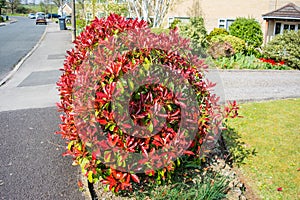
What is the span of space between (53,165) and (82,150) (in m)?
1.39

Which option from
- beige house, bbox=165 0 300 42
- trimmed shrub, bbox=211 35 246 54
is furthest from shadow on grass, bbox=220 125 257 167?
beige house, bbox=165 0 300 42

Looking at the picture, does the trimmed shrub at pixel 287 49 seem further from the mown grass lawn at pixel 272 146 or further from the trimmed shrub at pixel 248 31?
the mown grass lawn at pixel 272 146

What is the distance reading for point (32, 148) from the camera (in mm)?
4863

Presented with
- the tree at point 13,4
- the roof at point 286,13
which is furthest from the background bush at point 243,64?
the tree at point 13,4

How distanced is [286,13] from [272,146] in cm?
1648

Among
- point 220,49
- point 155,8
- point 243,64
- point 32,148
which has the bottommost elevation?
point 32,148

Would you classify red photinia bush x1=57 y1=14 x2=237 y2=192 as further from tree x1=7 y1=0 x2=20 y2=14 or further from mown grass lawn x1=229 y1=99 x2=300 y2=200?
tree x1=7 y1=0 x2=20 y2=14

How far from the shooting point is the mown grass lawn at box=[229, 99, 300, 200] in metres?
4.02

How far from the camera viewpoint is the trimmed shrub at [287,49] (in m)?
13.2

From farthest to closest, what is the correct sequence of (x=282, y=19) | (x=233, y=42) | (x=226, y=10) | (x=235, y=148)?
(x=226, y=10)
(x=282, y=19)
(x=233, y=42)
(x=235, y=148)

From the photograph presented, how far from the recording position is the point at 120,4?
72.1ft

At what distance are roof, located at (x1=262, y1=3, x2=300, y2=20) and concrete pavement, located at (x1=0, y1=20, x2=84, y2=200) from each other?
1560cm

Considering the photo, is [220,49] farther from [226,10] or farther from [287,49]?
[226,10]

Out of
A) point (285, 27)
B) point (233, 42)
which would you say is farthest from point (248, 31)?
point (233, 42)
